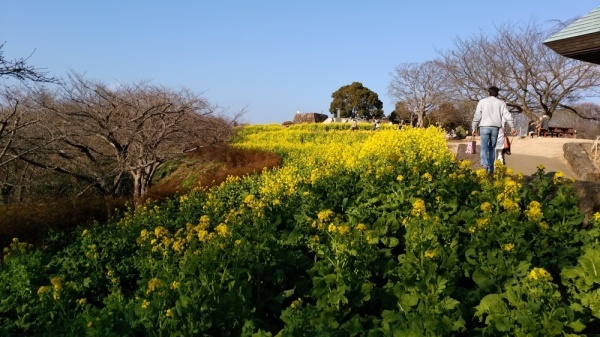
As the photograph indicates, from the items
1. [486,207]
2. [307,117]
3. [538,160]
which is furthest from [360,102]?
[486,207]

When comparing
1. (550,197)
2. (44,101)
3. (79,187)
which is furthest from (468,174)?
(79,187)

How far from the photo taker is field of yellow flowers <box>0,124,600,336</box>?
2949 millimetres

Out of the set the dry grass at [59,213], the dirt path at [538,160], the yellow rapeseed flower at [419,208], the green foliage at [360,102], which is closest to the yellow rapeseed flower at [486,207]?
the yellow rapeseed flower at [419,208]

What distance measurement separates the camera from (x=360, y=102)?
65875 millimetres

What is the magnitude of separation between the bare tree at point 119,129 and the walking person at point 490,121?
6.46 metres

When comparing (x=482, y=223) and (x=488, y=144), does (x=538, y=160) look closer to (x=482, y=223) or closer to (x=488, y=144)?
(x=488, y=144)

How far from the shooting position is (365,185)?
245 inches

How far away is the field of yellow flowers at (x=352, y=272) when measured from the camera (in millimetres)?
2949

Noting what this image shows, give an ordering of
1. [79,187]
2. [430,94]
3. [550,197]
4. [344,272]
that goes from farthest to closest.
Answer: [430,94] → [79,187] → [550,197] → [344,272]

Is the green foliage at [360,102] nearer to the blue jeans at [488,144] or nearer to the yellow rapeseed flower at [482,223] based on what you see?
the blue jeans at [488,144]

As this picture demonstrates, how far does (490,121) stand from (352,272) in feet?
19.3

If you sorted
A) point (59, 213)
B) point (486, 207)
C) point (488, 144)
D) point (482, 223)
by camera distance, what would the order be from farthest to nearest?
point (59, 213), point (488, 144), point (486, 207), point (482, 223)

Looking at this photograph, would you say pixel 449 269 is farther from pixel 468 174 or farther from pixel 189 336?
pixel 468 174

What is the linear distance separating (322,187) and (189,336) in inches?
155
